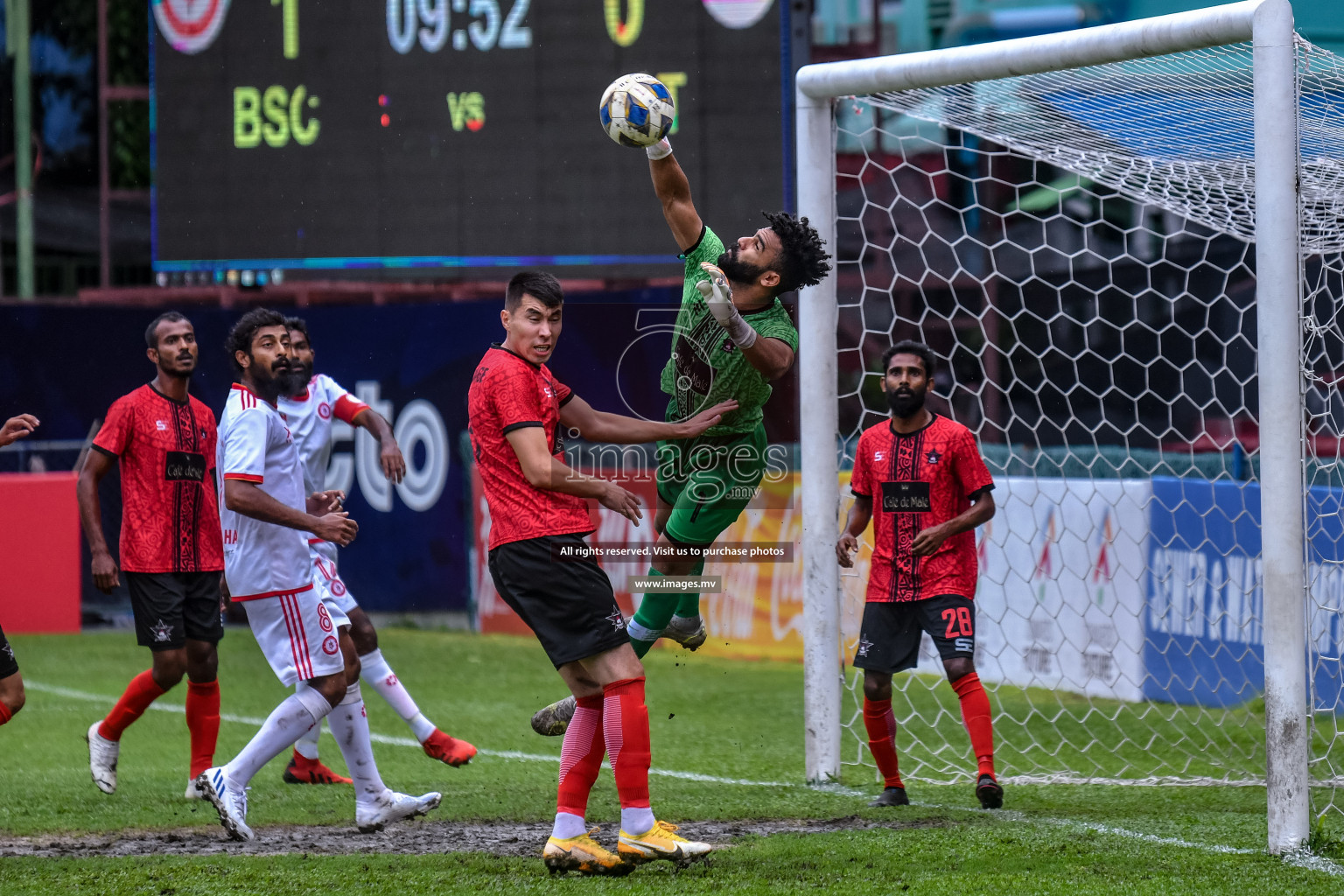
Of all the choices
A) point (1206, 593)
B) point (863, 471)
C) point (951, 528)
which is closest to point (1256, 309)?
point (951, 528)

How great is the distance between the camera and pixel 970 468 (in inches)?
254

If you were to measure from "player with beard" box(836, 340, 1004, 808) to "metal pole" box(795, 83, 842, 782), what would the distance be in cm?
27

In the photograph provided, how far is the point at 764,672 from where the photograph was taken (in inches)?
446

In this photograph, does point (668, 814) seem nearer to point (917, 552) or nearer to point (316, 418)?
point (917, 552)

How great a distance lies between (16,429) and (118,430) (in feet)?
3.47

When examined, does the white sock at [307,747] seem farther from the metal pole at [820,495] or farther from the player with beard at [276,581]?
the metal pole at [820,495]

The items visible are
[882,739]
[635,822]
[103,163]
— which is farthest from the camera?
[103,163]

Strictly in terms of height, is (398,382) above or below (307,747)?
above

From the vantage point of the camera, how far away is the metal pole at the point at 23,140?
18.4 metres

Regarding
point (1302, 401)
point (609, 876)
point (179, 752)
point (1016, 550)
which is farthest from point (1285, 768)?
point (179, 752)

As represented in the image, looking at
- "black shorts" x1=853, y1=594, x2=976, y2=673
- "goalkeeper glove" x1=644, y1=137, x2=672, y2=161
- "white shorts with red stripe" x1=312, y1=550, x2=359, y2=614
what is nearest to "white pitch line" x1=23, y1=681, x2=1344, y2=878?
"black shorts" x1=853, y1=594, x2=976, y2=673

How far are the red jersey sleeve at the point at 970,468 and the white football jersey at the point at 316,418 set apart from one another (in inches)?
109

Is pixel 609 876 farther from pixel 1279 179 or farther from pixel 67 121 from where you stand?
pixel 67 121

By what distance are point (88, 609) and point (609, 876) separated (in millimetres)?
10820
